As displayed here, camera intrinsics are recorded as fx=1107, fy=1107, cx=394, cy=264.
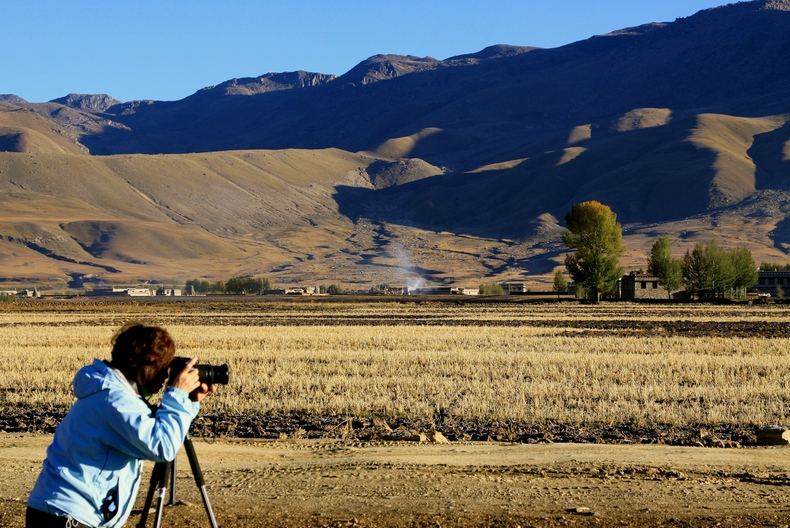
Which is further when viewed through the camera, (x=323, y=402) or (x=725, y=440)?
(x=323, y=402)

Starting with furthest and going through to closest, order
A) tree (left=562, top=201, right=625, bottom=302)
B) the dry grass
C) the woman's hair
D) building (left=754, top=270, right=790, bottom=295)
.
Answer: building (left=754, top=270, right=790, bottom=295) < tree (left=562, top=201, right=625, bottom=302) < the dry grass < the woman's hair

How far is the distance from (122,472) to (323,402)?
1360 centimetres

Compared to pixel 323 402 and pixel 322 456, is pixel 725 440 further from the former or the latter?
pixel 323 402

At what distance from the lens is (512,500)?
10344mm

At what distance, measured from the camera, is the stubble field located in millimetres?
10305

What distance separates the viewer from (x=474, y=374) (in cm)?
2489

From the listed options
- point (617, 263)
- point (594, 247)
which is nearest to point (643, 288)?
point (617, 263)

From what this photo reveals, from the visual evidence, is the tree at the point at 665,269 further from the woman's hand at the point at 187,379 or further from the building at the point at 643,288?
the woman's hand at the point at 187,379

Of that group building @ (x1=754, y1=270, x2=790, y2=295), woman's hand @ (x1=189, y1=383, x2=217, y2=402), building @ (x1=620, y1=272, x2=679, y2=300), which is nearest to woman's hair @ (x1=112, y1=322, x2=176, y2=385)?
woman's hand @ (x1=189, y1=383, x2=217, y2=402)

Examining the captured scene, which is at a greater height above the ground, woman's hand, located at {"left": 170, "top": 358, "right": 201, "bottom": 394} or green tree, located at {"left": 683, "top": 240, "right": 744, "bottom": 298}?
green tree, located at {"left": 683, "top": 240, "right": 744, "bottom": 298}

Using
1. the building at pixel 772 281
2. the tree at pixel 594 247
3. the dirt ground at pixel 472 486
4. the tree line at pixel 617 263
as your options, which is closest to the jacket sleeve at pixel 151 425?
the dirt ground at pixel 472 486

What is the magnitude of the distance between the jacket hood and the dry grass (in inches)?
477

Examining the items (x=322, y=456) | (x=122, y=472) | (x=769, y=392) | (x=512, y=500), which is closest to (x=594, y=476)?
(x=512, y=500)

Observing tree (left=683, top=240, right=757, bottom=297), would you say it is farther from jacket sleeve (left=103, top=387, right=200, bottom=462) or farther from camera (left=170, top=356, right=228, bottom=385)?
jacket sleeve (left=103, top=387, right=200, bottom=462)
